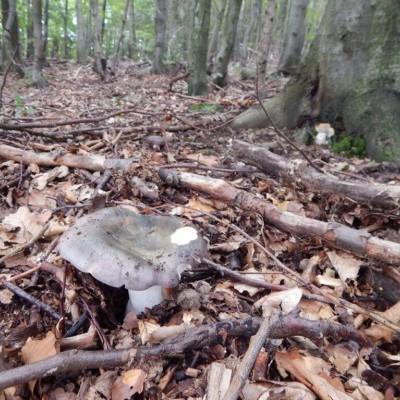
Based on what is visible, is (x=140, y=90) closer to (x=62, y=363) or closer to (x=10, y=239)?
(x=10, y=239)

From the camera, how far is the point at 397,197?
2.61 meters

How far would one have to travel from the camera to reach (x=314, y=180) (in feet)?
10.0

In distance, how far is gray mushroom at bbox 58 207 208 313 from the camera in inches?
63.4

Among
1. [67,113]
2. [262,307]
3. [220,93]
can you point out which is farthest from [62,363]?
[220,93]

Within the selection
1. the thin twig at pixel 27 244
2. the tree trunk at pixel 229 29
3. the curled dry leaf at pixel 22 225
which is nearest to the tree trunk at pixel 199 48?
the tree trunk at pixel 229 29

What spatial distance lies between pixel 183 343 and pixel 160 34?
11924 millimetres

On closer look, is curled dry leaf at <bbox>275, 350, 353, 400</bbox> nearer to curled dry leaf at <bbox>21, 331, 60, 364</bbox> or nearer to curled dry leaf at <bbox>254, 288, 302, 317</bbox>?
curled dry leaf at <bbox>254, 288, 302, 317</bbox>

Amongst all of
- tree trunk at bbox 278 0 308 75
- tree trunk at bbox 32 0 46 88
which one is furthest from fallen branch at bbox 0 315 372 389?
tree trunk at bbox 32 0 46 88

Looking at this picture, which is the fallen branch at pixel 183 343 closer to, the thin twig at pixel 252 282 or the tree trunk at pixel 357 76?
the thin twig at pixel 252 282

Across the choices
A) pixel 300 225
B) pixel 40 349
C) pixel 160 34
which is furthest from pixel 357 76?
pixel 160 34

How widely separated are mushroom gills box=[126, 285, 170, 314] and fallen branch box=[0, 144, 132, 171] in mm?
1798

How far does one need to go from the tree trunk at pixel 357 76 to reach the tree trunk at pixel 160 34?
8155 millimetres

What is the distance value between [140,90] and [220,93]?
2.52m

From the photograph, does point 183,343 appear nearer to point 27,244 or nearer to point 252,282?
point 252,282
